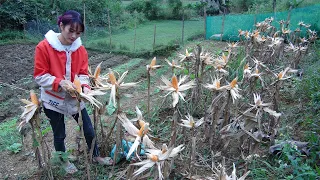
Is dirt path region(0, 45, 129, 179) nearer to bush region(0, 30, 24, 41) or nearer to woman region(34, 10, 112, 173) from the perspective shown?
woman region(34, 10, 112, 173)

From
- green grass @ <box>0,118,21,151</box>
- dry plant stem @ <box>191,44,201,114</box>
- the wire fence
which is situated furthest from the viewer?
the wire fence

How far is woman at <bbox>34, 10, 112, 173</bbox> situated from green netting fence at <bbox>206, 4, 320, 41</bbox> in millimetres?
7123

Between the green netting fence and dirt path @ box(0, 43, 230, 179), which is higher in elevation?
the green netting fence

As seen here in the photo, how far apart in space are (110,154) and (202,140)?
911 mm

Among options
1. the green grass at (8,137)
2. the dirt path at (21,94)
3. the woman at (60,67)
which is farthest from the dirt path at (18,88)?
the woman at (60,67)

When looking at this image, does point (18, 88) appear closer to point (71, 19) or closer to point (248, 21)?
point (71, 19)

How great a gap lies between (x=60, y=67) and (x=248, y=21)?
8774mm

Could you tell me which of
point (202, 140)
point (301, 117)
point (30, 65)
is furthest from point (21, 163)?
point (30, 65)

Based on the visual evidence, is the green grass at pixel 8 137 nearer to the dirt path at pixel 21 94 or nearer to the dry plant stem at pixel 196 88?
the dirt path at pixel 21 94

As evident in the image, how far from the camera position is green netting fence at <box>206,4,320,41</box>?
28.4 feet

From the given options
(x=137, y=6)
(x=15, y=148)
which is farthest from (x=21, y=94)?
(x=137, y=6)

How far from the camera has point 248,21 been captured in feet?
31.6

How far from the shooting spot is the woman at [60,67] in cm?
200

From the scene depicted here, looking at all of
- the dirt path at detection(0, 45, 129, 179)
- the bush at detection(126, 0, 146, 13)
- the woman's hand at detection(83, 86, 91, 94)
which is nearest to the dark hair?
the woman's hand at detection(83, 86, 91, 94)
